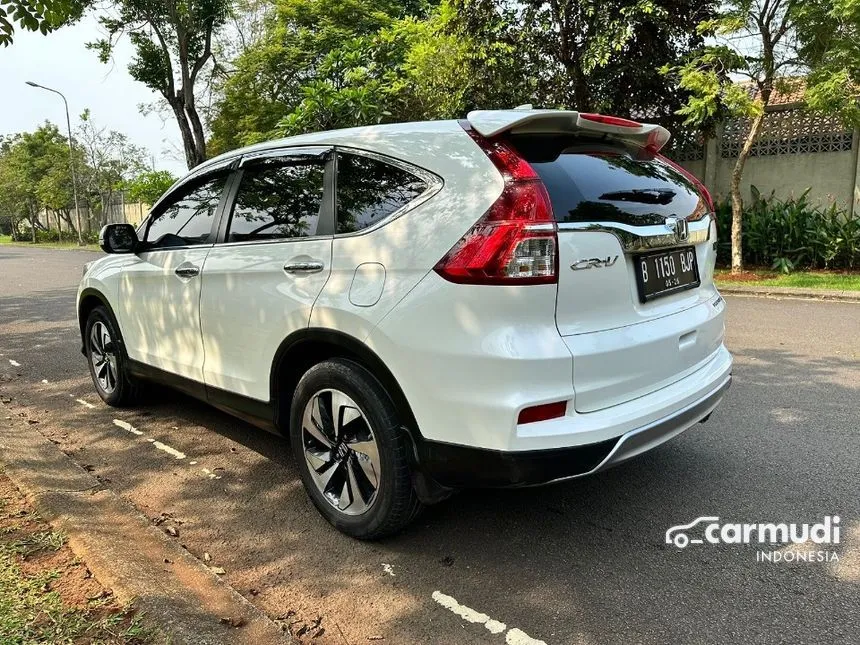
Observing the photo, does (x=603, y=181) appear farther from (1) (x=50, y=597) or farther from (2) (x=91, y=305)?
(2) (x=91, y=305)

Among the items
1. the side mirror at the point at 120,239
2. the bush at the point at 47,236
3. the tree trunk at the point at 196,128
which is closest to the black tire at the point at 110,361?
the side mirror at the point at 120,239

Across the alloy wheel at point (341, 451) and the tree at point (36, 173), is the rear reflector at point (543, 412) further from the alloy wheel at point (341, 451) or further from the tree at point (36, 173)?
the tree at point (36, 173)

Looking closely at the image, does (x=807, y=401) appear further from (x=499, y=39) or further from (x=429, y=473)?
(x=499, y=39)

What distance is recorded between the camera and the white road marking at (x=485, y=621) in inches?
83.7

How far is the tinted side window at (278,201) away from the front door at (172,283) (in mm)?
250

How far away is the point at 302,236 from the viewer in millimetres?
2895

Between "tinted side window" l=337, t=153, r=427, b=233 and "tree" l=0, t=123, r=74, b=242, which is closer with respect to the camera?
"tinted side window" l=337, t=153, r=427, b=233

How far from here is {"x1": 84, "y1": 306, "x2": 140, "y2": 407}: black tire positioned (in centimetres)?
443

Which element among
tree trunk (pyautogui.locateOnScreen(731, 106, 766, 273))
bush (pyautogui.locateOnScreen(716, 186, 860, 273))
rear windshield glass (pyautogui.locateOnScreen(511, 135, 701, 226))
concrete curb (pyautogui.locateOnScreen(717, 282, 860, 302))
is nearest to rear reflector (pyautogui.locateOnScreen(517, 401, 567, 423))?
rear windshield glass (pyautogui.locateOnScreen(511, 135, 701, 226))

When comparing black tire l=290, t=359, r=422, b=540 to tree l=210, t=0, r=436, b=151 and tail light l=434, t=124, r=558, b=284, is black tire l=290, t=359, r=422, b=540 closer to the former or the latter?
tail light l=434, t=124, r=558, b=284

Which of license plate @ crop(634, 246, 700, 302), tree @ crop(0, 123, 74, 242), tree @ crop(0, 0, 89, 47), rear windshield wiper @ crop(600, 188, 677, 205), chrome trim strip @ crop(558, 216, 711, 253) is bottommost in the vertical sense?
license plate @ crop(634, 246, 700, 302)

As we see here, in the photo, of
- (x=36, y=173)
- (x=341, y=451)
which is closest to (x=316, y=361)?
(x=341, y=451)

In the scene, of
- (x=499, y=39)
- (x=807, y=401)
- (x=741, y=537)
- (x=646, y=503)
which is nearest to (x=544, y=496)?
(x=646, y=503)

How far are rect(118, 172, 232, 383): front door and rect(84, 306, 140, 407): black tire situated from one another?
0.20 metres
